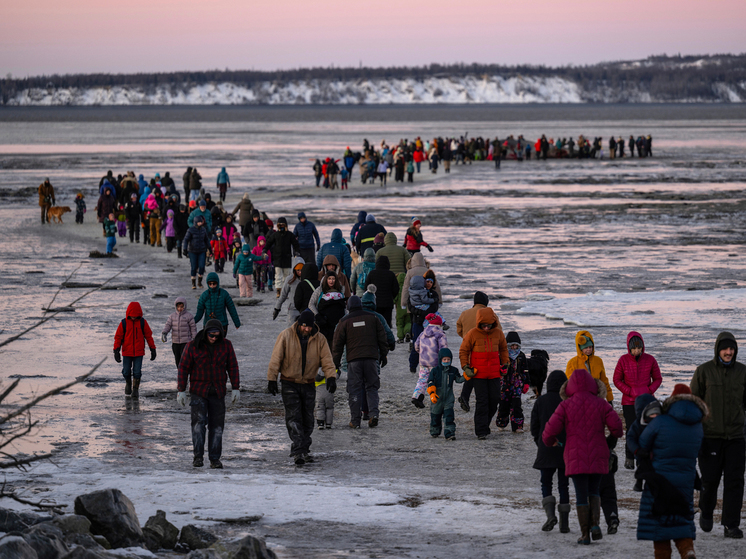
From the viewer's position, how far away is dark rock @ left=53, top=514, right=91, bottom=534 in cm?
622

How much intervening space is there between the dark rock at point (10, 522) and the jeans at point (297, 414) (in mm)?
2584

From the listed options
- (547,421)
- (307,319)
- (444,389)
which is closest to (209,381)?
(307,319)

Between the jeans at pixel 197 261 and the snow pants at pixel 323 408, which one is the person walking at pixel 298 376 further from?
the jeans at pixel 197 261

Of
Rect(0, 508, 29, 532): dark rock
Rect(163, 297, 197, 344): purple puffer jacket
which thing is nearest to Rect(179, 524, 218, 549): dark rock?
Rect(0, 508, 29, 532): dark rock

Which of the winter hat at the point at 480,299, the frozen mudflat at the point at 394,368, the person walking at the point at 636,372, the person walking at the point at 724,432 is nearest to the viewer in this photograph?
the person walking at the point at 724,432

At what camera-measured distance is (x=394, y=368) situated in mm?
12453

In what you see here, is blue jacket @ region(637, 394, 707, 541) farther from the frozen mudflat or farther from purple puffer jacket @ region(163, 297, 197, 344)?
purple puffer jacket @ region(163, 297, 197, 344)

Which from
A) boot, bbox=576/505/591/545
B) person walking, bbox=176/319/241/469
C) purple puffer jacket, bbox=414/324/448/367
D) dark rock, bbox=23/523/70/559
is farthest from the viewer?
purple puffer jacket, bbox=414/324/448/367

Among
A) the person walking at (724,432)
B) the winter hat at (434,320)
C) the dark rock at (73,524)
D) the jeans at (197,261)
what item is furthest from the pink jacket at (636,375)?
the jeans at (197,261)

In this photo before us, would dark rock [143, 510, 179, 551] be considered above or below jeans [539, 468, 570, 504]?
below

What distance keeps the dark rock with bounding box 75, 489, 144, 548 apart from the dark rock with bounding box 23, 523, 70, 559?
60 cm

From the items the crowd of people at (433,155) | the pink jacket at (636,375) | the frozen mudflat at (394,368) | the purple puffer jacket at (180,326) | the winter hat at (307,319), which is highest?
the crowd of people at (433,155)

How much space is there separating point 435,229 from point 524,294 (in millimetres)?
10277

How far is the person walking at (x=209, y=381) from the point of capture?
27.2 feet
